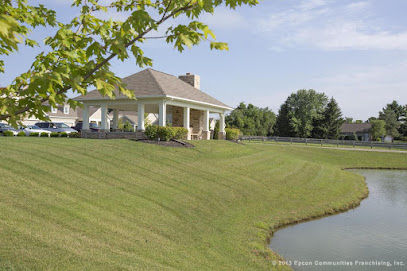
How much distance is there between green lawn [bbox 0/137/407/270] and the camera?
7.40 m

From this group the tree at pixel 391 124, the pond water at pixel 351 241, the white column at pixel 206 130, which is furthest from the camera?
the tree at pixel 391 124

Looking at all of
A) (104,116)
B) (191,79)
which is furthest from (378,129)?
(104,116)

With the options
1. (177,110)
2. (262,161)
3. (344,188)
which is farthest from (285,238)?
(177,110)

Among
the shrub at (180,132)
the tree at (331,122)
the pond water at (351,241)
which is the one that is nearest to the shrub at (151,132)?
the shrub at (180,132)

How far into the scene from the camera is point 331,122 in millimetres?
63781

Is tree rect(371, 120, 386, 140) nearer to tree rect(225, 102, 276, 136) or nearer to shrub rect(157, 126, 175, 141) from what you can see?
tree rect(225, 102, 276, 136)

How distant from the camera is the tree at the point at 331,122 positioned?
6347 centimetres

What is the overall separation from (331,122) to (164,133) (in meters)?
48.6

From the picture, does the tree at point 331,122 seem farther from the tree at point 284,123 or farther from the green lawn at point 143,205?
the green lawn at point 143,205

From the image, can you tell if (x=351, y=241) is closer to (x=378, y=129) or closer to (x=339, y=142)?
(x=339, y=142)

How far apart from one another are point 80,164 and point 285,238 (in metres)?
8.78

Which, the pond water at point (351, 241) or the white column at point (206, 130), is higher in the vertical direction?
the white column at point (206, 130)

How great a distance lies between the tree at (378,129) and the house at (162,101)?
59.5 m

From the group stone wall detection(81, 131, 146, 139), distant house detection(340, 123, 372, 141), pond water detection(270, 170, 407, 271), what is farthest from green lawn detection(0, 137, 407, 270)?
distant house detection(340, 123, 372, 141)
